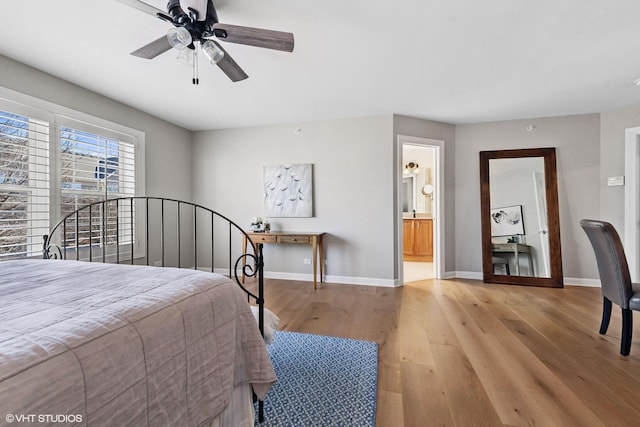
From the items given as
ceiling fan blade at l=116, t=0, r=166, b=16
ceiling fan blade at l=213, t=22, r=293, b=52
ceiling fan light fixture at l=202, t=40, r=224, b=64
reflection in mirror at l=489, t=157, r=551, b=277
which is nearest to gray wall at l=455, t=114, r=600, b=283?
reflection in mirror at l=489, t=157, r=551, b=277

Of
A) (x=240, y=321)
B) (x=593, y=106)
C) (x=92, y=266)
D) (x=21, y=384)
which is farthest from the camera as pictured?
(x=593, y=106)

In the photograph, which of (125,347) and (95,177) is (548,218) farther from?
(95,177)

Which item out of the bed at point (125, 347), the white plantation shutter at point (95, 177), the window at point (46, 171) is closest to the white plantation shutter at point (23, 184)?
the window at point (46, 171)

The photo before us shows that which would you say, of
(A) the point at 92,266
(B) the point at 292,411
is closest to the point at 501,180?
(B) the point at 292,411

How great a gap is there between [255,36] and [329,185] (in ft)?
8.46

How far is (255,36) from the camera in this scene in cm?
165

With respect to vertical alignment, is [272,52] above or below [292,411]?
above

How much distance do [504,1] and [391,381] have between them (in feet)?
8.32

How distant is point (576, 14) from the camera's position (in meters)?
1.87

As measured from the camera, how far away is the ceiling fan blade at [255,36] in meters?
1.62

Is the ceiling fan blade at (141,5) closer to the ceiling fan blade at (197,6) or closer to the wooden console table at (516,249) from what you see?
the ceiling fan blade at (197,6)

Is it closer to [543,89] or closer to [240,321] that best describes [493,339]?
[240,321]

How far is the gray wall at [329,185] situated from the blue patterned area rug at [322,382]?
1.82 metres

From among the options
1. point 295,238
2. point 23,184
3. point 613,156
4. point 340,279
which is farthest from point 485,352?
point 23,184
